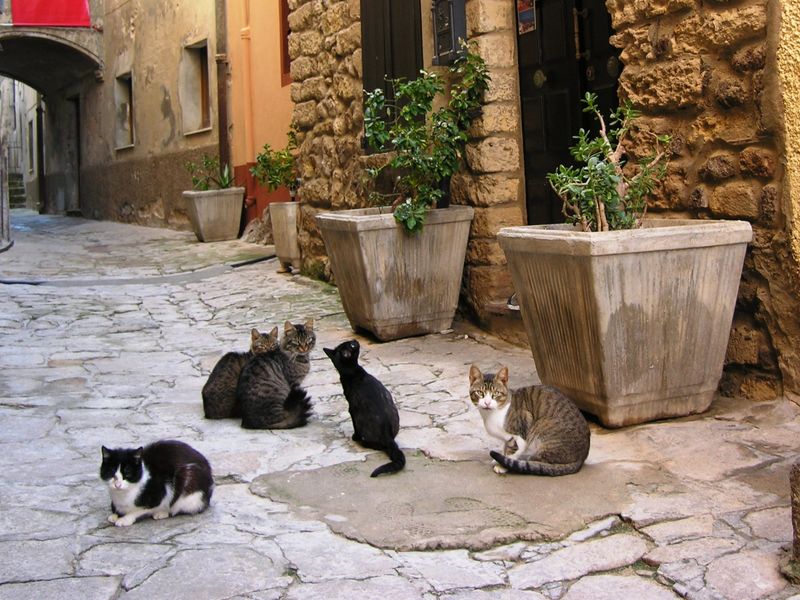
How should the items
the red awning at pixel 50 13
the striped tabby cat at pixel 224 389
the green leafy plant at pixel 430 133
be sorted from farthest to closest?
the red awning at pixel 50 13 → the green leafy plant at pixel 430 133 → the striped tabby cat at pixel 224 389

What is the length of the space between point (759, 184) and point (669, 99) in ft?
1.98

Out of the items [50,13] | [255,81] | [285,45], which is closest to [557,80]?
[285,45]

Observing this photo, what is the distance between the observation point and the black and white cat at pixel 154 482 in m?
3.16

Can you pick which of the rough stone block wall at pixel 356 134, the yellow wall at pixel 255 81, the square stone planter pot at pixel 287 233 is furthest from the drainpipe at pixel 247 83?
the rough stone block wall at pixel 356 134

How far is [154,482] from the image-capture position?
3211mm

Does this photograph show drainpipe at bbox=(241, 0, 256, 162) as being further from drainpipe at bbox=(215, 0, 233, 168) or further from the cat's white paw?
the cat's white paw

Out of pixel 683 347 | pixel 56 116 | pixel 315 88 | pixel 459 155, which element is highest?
pixel 56 116

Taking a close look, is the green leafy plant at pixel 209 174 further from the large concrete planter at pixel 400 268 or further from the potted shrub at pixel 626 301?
the potted shrub at pixel 626 301

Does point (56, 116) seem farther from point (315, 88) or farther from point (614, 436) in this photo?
point (614, 436)

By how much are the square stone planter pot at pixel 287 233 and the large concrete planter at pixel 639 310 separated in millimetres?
5096

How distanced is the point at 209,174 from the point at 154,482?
34.9ft

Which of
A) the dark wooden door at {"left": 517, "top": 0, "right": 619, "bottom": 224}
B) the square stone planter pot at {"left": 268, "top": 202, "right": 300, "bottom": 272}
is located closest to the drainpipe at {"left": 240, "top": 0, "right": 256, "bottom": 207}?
the square stone planter pot at {"left": 268, "top": 202, "right": 300, "bottom": 272}

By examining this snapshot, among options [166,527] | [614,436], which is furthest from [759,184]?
[166,527]

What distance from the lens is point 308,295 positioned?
25.8ft
